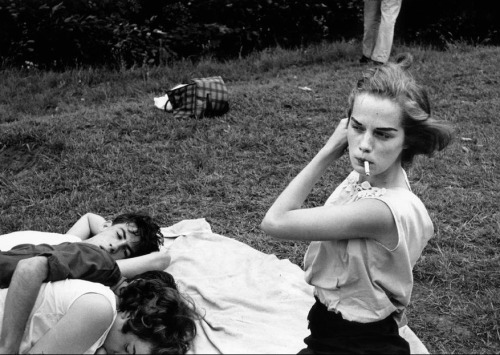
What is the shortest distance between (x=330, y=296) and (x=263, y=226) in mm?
405

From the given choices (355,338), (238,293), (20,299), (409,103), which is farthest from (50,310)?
Answer: (409,103)

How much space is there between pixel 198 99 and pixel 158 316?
349cm

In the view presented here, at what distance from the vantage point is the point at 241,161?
5270 millimetres

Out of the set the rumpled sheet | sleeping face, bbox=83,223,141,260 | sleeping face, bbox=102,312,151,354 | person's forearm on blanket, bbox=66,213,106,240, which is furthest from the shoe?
sleeping face, bbox=102,312,151,354

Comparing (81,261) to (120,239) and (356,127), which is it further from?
(356,127)

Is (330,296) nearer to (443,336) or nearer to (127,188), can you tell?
(443,336)

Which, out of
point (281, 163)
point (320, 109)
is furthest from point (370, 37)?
point (281, 163)

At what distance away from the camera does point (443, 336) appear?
322 cm

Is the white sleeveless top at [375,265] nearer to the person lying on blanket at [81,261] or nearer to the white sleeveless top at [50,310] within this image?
the white sleeveless top at [50,310]

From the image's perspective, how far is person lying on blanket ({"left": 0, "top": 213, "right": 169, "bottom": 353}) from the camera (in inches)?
107

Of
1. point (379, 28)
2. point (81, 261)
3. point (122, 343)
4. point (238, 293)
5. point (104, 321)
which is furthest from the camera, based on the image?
point (379, 28)

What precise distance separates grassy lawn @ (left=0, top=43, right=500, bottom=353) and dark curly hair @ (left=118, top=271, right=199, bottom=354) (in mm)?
1179

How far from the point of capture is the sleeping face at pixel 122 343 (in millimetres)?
2793

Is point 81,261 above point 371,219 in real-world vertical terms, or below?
below
